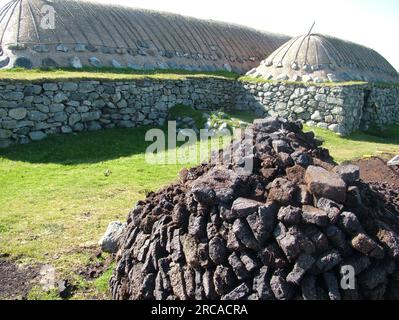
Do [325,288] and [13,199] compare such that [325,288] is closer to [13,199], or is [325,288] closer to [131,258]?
[131,258]

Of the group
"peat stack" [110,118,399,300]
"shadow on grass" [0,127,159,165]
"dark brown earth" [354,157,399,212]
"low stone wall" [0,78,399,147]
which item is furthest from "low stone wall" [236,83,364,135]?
"peat stack" [110,118,399,300]

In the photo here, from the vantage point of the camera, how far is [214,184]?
15.4 ft

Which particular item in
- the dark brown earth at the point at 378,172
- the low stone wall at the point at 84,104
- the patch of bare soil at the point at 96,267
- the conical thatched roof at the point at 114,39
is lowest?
the patch of bare soil at the point at 96,267

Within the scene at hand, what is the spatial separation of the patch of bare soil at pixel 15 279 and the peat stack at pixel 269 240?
102cm

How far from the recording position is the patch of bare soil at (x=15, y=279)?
4880 mm

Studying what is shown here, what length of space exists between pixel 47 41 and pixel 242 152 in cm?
1105

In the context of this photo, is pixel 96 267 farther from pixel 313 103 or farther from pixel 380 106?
pixel 380 106

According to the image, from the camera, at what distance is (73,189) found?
8320 mm

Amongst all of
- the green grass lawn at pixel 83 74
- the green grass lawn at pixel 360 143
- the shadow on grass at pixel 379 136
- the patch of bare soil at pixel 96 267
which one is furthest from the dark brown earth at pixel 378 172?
the green grass lawn at pixel 83 74

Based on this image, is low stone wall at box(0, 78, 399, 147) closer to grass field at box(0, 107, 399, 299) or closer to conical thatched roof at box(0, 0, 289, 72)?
grass field at box(0, 107, 399, 299)

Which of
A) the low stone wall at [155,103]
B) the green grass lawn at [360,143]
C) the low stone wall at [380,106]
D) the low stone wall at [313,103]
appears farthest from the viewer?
the low stone wall at [380,106]

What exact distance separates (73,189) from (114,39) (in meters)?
9.29

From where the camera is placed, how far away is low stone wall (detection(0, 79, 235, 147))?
1080 centimetres

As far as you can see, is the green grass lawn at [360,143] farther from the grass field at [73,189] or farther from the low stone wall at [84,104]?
the low stone wall at [84,104]
